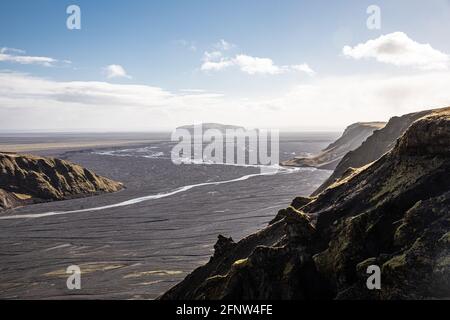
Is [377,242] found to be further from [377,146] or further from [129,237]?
[377,146]

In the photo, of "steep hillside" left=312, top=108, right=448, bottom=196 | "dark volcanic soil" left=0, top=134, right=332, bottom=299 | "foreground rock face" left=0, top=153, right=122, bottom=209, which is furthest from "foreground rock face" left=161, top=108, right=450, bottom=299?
"foreground rock face" left=0, top=153, right=122, bottom=209

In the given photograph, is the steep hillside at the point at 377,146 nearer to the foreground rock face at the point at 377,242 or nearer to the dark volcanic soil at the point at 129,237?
the dark volcanic soil at the point at 129,237

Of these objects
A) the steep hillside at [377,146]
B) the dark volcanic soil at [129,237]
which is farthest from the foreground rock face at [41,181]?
the steep hillside at [377,146]

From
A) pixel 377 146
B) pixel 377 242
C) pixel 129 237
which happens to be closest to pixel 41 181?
pixel 129 237

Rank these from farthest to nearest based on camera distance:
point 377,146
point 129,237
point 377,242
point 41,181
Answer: point 41,181
point 377,146
point 129,237
point 377,242
